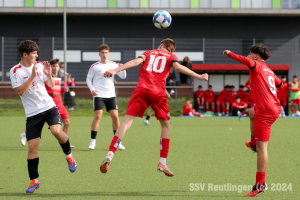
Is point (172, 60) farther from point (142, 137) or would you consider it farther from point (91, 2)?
point (91, 2)

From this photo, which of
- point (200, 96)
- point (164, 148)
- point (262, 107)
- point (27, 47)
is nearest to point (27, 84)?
point (27, 47)

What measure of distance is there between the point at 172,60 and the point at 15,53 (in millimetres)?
19405

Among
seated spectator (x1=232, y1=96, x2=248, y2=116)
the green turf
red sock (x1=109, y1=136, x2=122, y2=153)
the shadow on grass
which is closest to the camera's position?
the shadow on grass

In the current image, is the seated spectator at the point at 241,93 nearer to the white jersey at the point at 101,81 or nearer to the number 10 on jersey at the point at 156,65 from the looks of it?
the white jersey at the point at 101,81

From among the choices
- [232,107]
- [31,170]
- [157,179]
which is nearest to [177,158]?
[157,179]

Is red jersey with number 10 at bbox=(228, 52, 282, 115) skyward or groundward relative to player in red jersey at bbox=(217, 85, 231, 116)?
skyward

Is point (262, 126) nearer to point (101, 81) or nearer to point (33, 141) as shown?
point (33, 141)

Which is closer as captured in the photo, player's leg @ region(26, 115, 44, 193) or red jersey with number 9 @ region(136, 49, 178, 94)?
player's leg @ region(26, 115, 44, 193)

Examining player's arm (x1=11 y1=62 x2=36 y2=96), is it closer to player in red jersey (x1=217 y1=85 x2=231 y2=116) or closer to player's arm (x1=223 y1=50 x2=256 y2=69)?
player's arm (x1=223 y1=50 x2=256 y2=69)

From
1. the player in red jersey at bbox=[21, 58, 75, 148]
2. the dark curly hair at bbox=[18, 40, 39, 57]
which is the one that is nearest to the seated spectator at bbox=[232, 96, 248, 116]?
the player in red jersey at bbox=[21, 58, 75, 148]

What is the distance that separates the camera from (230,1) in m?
26.9

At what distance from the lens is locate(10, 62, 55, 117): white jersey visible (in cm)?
472

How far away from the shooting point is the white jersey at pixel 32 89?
15.5 feet

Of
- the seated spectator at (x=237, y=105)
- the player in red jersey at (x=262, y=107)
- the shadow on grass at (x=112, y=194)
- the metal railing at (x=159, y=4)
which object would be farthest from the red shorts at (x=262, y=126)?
the metal railing at (x=159, y=4)
